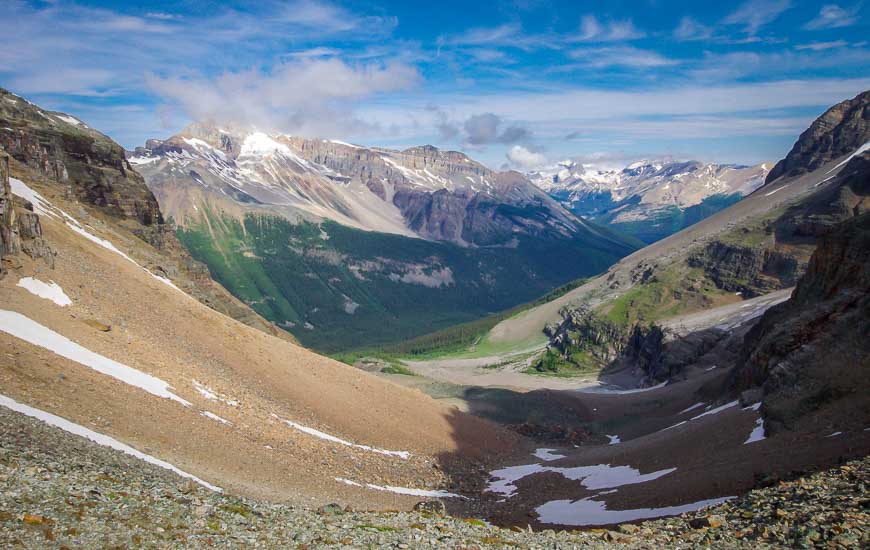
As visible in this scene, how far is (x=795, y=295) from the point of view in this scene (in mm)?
74562

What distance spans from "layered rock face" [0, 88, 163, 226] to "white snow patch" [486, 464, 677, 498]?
61.4m

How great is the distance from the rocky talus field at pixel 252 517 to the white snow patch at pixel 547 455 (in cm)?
3628

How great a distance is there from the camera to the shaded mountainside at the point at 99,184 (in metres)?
67.4

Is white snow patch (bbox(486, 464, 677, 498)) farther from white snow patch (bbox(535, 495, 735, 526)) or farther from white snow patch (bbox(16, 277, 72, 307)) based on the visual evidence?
white snow patch (bbox(16, 277, 72, 307))

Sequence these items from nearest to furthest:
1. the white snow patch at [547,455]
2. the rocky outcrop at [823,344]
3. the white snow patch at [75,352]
Answer: the white snow patch at [75,352] < the rocky outcrop at [823,344] < the white snow patch at [547,455]

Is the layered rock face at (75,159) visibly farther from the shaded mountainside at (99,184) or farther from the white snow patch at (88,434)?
the white snow patch at (88,434)

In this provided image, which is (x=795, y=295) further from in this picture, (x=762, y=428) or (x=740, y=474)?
(x=740, y=474)

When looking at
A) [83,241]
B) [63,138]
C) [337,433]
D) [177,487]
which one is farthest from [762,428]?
[63,138]

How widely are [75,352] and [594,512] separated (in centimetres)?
3122

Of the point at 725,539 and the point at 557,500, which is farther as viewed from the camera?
the point at 557,500

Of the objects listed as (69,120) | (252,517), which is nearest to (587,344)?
(69,120)

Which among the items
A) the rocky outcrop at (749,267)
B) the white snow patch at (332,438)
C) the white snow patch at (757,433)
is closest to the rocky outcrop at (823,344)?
the white snow patch at (757,433)

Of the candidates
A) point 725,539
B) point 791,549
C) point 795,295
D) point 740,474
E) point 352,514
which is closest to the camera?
point 791,549

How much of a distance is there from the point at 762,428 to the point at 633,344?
393 feet
